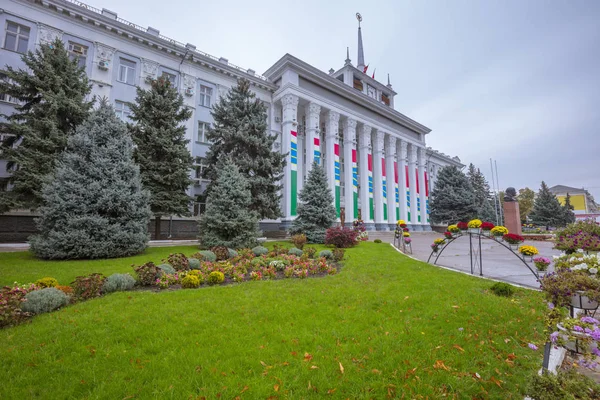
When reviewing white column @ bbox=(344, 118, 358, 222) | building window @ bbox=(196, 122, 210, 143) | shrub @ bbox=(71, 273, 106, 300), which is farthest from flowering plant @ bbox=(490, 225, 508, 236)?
building window @ bbox=(196, 122, 210, 143)

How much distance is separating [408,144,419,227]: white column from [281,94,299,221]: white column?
20.8 m

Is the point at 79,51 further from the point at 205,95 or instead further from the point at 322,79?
the point at 322,79

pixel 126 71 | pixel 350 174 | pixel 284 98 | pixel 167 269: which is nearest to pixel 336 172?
pixel 350 174

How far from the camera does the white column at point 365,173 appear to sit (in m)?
32.1

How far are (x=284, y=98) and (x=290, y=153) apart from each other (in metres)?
5.83

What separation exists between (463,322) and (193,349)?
427 centimetres

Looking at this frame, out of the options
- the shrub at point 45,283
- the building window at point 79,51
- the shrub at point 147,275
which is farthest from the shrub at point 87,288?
the building window at point 79,51

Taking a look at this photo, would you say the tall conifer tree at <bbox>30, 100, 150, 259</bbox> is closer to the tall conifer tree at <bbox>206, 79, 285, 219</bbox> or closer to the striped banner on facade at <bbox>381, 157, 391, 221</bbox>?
the tall conifer tree at <bbox>206, 79, 285, 219</bbox>

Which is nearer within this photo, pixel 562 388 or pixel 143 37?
pixel 562 388

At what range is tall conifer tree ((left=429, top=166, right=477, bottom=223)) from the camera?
134 feet

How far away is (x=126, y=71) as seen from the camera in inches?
828

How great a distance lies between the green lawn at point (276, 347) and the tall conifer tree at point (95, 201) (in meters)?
6.03

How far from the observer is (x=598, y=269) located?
10.9 ft

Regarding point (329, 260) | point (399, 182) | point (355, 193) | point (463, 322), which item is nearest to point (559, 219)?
point (399, 182)
